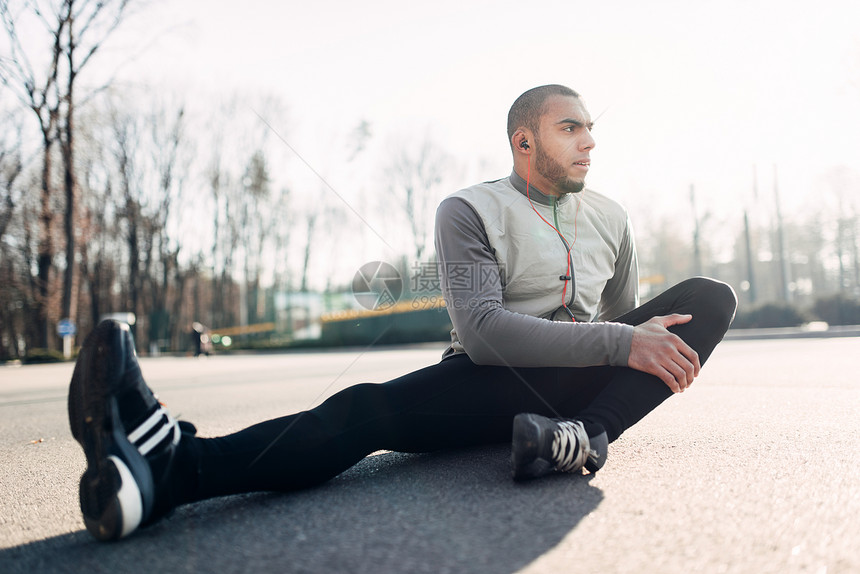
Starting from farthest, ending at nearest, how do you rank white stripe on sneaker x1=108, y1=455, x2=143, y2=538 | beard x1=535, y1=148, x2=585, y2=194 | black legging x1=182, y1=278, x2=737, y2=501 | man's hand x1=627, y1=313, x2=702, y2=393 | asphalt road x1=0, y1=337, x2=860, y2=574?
beard x1=535, y1=148, x2=585, y2=194 → man's hand x1=627, y1=313, x2=702, y2=393 → black legging x1=182, y1=278, x2=737, y2=501 → white stripe on sneaker x1=108, y1=455, x2=143, y2=538 → asphalt road x1=0, y1=337, x2=860, y2=574

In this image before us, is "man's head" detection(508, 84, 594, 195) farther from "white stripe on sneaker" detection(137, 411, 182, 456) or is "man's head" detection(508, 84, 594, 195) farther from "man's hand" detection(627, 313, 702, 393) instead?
"white stripe on sneaker" detection(137, 411, 182, 456)

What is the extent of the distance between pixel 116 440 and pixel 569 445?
107cm

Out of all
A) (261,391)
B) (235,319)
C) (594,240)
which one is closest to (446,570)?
(594,240)

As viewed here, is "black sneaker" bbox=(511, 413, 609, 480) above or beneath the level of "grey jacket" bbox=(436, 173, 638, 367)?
beneath

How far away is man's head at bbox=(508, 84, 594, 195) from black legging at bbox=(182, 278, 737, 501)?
55 cm

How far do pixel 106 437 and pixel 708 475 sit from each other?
60.2 inches

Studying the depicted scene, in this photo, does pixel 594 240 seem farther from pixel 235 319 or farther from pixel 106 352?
pixel 235 319

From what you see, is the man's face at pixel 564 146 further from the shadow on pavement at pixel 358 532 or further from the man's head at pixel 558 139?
the shadow on pavement at pixel 358 532

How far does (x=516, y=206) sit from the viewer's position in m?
2.18

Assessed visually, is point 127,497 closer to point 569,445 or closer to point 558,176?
point 569,445

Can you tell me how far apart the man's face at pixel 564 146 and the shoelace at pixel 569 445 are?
37.1 inches

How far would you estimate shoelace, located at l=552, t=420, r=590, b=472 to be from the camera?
161cm

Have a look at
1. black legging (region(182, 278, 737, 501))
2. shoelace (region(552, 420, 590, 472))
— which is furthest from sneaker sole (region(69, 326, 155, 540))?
shoelace (region(552, 420, 590, 472))

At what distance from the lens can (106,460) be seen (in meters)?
1.33
